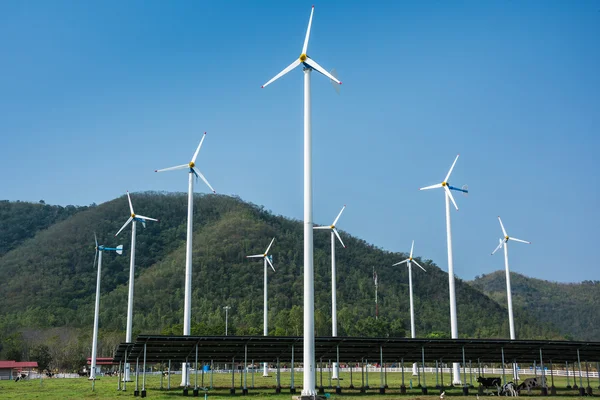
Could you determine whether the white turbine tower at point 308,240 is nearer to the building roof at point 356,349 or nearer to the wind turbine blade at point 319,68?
the wind turbine blade at point 319,68

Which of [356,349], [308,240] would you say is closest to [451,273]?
[356,349]

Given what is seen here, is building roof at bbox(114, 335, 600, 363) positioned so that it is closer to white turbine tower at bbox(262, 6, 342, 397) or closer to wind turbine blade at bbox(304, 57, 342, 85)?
white turbine tower at bbox(262, 6, 342, 397)

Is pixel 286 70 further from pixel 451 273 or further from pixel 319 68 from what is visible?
pixel 451 273

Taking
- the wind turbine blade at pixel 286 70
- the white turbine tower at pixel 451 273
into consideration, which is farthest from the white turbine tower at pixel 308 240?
the white turbine tower at pixel 451 273

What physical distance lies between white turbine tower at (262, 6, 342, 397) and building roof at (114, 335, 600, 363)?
8.15m

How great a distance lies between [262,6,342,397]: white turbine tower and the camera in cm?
3575

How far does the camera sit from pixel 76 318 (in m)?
176

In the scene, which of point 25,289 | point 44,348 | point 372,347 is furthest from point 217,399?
point 25,289

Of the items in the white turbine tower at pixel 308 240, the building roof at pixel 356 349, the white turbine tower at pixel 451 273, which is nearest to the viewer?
the white turbine tower at pixel 308 240

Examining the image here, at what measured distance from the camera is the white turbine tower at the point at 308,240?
35750mm

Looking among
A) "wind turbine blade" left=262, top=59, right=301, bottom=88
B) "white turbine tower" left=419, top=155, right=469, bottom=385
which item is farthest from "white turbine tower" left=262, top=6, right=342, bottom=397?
"white turbine tower" left=419, top=155, right=469, bottom=385

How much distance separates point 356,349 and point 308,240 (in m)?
14.4

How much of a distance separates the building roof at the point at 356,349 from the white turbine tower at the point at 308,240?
8.15 metres

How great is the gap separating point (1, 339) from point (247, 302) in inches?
2765
